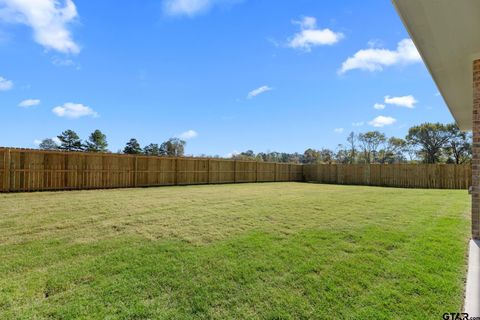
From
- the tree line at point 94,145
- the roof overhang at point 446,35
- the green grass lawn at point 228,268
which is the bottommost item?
the green grass lawn at point 228,268

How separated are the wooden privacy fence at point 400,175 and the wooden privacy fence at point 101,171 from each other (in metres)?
8.04

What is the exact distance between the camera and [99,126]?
28219 millimetres

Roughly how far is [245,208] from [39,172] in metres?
8.57

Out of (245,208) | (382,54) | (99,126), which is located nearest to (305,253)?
(245,208)

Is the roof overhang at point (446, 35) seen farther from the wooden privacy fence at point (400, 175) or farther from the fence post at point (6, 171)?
the wooden privacy fence at point (400, 175)

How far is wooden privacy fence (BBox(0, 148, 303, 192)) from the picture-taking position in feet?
31.2

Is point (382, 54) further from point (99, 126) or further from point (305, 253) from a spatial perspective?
point (99, 126)

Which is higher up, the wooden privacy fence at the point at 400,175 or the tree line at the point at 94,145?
the tree line at the point at 94,145

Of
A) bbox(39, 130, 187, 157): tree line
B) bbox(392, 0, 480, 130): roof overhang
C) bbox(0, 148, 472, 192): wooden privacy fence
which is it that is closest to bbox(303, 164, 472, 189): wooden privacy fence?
bbox(0, 148, 472, 192): wooden privacy fence

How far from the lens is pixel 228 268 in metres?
2.91

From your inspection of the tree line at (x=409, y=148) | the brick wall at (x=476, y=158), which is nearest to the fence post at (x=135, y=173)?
the brick wall at (x=476, y=158)

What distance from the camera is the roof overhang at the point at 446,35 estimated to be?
8.21 feet

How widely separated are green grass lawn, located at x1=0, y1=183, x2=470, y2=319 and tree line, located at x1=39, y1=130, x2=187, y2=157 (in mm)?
23628

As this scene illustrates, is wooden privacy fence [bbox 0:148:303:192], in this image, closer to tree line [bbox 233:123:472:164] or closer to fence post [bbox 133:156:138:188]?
fence post [bbox 133:156:138:188]
